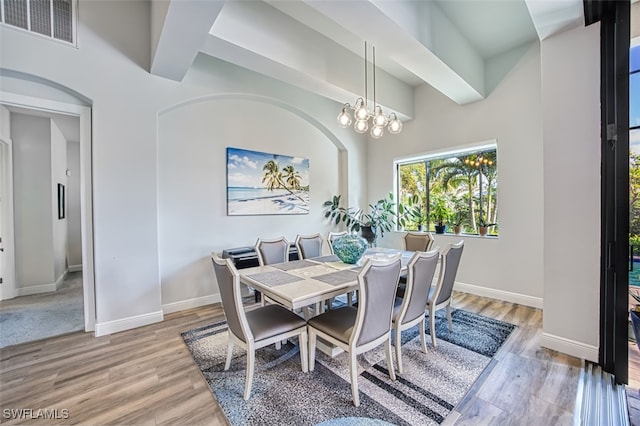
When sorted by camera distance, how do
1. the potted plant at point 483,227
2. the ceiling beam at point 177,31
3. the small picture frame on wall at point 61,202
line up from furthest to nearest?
the small picture frame on wall at point 61,202
the potted plant at point 483,227
the ceiling beam at point 177,31

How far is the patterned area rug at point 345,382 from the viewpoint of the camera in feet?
5.67

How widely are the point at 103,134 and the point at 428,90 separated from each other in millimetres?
4756

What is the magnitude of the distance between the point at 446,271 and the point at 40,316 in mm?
4817

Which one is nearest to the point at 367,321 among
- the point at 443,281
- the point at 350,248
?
the point at 350,248

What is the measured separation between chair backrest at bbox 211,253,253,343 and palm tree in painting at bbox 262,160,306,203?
2.43 m

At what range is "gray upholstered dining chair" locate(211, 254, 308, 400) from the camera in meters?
1.87

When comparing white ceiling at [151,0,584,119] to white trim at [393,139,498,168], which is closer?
white ceiling at [151,0,584,119]

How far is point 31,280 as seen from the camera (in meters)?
4.23

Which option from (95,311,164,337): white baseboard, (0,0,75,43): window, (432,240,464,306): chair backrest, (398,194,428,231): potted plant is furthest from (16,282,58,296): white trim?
(398,194,428,231): potted plant

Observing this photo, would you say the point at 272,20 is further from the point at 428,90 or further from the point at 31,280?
the point at 31,280

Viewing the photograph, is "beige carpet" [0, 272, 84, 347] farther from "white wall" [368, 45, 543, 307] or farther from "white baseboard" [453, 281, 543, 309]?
"white wall" [368, 45, 543, 307]

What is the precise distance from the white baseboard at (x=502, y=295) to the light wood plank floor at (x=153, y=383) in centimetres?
85

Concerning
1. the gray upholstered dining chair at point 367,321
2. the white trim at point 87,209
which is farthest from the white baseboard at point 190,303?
the gray upholstered dining chair at point 367,321

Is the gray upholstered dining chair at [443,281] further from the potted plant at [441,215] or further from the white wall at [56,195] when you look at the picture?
the white wall at [56,195]
